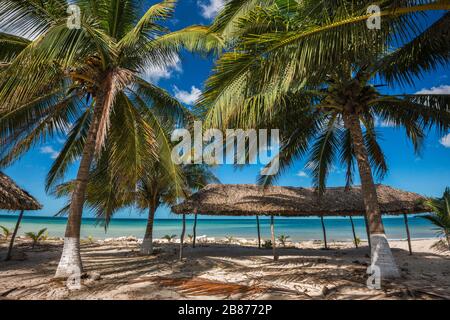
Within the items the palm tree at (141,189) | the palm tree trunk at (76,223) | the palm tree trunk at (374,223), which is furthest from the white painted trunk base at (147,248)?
the palm tree trunk at (374,223)

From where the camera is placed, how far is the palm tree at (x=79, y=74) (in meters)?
A: 4.79

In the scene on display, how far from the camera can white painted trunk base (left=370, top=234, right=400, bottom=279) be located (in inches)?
223

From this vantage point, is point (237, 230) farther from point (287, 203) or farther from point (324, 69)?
point (324, 69)

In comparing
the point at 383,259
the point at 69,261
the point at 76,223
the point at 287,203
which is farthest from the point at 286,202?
the point at 69,261

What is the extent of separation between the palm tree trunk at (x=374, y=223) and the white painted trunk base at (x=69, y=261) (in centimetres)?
643

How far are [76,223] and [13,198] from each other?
4.42m

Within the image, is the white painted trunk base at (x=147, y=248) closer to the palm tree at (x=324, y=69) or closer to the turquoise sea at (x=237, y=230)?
the palm tree at (x=324, y=69)

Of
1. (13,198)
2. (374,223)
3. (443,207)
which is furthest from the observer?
(443,207)

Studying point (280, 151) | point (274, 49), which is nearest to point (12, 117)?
point (274, 49)

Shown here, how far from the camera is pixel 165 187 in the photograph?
1234 cm

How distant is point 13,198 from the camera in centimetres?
858

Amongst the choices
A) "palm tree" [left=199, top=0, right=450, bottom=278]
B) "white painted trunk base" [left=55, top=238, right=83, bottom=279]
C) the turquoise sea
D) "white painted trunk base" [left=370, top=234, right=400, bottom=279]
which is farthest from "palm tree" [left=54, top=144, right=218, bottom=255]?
the turquoise sea

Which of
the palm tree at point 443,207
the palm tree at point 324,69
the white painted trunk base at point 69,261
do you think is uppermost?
the palm tree at point 324,69
